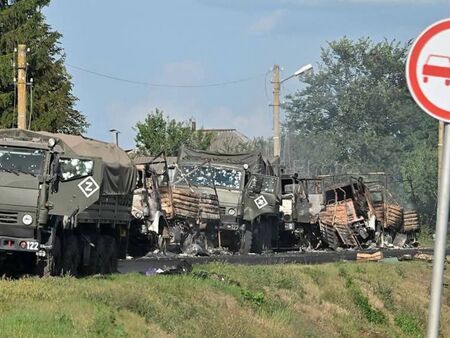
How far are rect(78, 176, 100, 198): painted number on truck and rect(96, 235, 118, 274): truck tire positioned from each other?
2.04 metres

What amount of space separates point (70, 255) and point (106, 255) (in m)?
2.27

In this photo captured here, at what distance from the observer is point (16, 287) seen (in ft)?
40.1

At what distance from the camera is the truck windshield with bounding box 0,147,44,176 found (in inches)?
665

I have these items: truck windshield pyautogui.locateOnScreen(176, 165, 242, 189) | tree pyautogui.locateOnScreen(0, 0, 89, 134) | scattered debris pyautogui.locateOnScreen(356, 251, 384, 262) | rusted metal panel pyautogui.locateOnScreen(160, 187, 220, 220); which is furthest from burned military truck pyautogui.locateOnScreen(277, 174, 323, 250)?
tree pyautogui.locateOnScreen(0, 0, 89, 134)

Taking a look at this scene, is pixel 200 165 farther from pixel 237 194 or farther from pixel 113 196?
pixel 113 196

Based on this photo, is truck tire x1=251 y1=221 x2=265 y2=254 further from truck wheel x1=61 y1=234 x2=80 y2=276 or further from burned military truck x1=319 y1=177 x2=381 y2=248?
truck wheel x1=61 y1=234 x2=80 y2=276

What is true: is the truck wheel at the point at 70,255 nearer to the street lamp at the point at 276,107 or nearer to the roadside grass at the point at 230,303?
the roadside grass at the point at 230,303

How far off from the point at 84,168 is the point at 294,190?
20126 mm

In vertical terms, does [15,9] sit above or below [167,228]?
above

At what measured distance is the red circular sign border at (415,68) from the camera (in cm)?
628

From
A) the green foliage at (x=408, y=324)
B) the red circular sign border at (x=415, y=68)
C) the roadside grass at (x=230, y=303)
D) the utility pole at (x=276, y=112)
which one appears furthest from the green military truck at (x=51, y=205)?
the utility pole at (x=276, y=112)

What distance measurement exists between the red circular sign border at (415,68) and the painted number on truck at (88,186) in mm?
11734

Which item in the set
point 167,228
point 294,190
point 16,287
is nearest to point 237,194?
point 167,228

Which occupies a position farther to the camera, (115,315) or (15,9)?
(15,9)
